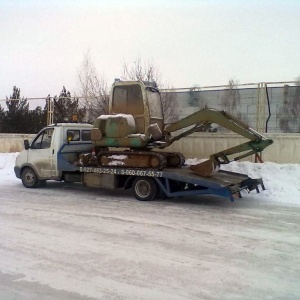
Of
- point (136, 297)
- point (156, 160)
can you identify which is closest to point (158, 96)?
point (156, 160)

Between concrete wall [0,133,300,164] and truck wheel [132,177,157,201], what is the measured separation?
13.6ft

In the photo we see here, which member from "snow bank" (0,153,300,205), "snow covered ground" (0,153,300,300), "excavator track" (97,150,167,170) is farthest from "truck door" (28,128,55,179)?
"snow bank" (0,153,300,205)

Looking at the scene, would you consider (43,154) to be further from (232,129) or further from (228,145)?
(228,145)

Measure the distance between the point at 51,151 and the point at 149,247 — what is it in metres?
6.62

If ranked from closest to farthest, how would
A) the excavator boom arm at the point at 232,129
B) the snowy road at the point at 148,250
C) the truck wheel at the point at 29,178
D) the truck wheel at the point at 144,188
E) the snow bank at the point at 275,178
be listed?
1. the snowy road at the point at 148,250
2. the excavator boom arm at the point at 232,129
3. the truck wheel at the point at 144,188
4. the snow bank at the point at 275,178
5. the truck wheel at the point at 29,178

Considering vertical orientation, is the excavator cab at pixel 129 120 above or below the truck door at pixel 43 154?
above

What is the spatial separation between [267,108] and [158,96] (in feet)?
14.0

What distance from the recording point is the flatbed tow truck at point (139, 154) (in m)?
10.1

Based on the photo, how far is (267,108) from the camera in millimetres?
13914

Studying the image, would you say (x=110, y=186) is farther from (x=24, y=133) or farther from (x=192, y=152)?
(x=24, y=133)

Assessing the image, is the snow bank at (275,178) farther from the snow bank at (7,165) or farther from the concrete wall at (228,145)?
the snow bank at (7,165)

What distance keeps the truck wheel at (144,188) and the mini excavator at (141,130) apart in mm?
371

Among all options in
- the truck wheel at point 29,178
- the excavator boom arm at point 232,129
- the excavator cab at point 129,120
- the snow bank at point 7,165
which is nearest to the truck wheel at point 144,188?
the excavator cab at point 129,120

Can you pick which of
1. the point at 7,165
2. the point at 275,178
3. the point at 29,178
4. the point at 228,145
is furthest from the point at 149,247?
the point at 7,165
